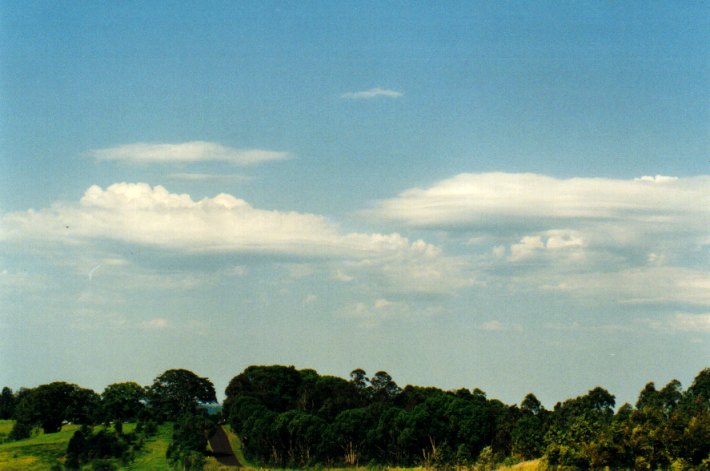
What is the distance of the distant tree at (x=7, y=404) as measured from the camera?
154500mm

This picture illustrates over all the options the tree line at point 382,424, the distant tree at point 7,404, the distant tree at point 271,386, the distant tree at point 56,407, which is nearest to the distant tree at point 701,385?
the tree line at point 382,424

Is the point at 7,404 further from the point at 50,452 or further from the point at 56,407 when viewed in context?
the point at 50,452

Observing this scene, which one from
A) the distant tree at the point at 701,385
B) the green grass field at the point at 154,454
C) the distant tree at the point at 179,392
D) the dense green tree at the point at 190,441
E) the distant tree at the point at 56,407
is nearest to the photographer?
the dense green tree at the point at 190,441

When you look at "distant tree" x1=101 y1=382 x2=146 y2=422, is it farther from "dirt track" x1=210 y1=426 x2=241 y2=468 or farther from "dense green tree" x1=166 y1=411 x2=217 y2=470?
"dirt track" x1=210 y1=426 x2=241 y2=468

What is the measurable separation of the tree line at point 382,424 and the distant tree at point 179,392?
0.25 meters

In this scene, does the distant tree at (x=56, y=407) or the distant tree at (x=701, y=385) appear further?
the distant tree at (x=701, y=385)

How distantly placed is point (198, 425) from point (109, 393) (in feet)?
72.2

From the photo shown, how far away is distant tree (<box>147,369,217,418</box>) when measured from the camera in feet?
460

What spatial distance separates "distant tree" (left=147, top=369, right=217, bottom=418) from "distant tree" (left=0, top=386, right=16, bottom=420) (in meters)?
27.6

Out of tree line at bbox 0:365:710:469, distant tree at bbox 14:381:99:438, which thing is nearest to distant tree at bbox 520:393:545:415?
tree line at bbox 0:365:710:469

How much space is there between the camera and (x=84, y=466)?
10544 centimetres

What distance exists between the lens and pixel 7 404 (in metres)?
165

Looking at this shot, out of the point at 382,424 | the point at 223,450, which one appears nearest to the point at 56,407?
the point at 223,450

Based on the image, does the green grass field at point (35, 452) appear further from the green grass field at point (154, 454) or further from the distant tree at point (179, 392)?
the distant tree at point (179, 392)
